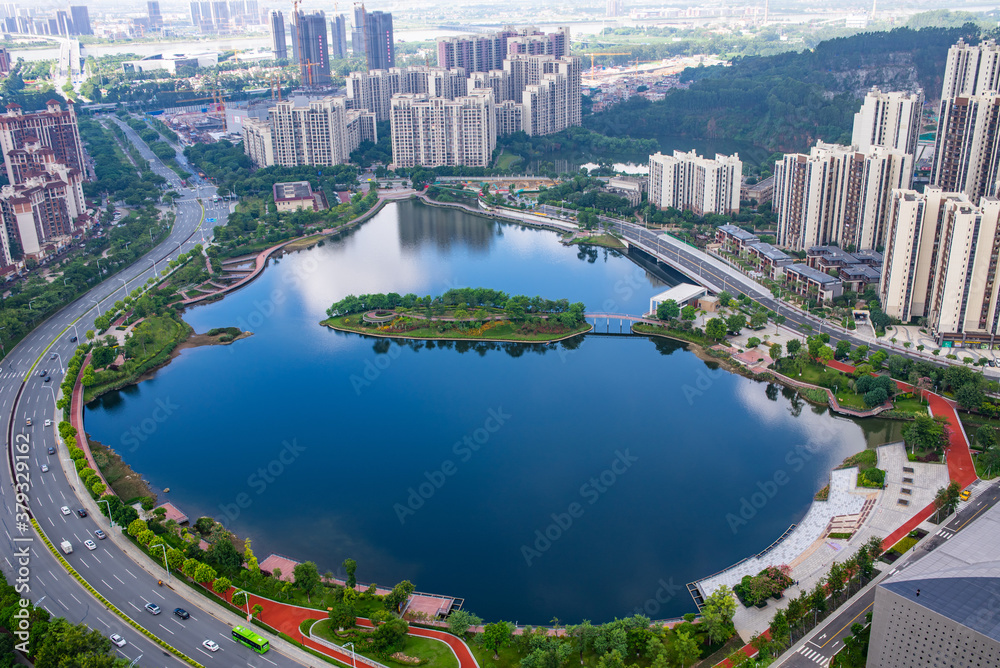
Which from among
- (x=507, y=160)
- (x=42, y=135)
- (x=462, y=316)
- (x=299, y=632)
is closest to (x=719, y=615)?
(x=299, y=632)

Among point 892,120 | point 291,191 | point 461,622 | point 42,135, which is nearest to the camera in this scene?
point 461,622

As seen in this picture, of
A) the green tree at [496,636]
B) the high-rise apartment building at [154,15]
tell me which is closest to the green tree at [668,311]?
the green tree at [496,636]

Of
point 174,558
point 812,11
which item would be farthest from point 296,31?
point 812,11

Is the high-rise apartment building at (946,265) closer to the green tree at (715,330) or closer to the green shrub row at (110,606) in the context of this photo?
the green tree at (715,330)

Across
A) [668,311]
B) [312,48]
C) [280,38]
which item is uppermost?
[280,38]

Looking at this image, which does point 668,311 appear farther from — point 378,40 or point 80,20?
point 80,20

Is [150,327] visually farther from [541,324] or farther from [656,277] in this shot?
[656,277]
